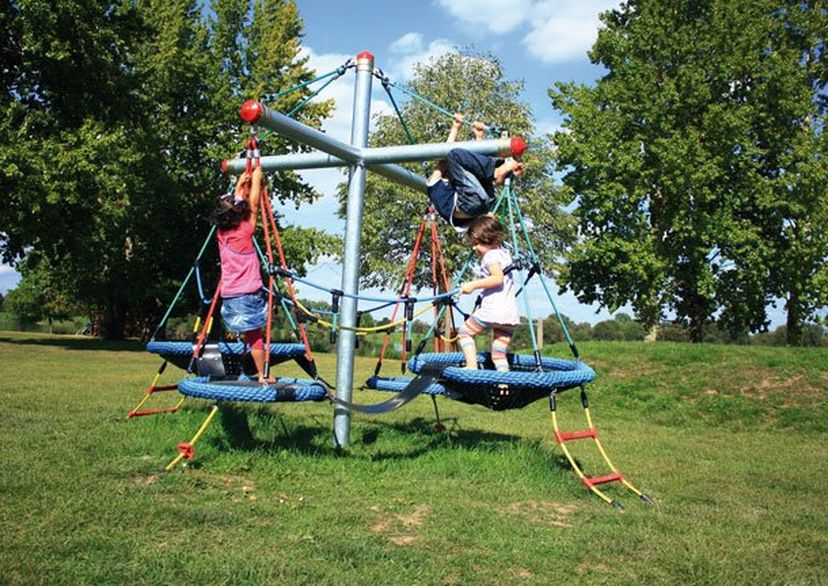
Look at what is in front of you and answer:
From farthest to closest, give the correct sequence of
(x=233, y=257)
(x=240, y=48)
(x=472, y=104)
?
1. (x=240, y=48)
2. (x=472, y=104)
3. (x=233, y=257)

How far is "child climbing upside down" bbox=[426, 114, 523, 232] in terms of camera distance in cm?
638

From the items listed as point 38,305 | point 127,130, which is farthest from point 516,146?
point 38,305

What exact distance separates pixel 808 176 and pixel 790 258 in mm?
2670

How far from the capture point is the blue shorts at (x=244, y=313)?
20.1 feet

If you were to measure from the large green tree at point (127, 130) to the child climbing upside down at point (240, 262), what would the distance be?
1493 centimetres

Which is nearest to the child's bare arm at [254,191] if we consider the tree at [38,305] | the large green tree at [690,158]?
the large green tree at [690,158]

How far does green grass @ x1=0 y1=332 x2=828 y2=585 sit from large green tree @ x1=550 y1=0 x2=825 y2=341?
1501cm

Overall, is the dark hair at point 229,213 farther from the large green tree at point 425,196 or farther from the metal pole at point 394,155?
the large green tree at point 425,196

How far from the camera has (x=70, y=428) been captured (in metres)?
7.11

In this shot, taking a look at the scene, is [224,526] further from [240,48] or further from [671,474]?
[240,48]

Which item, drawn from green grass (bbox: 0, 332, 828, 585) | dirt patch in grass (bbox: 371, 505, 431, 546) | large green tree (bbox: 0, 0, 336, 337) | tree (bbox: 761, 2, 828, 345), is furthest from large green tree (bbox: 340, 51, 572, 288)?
dirt patch in grass (bbox: 371, 505, 431, 546)

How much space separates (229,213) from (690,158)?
20.6m

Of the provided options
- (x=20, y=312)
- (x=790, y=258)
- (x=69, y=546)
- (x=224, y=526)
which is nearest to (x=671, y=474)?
(x=224, y=526)

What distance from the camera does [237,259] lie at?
6.18 metres
